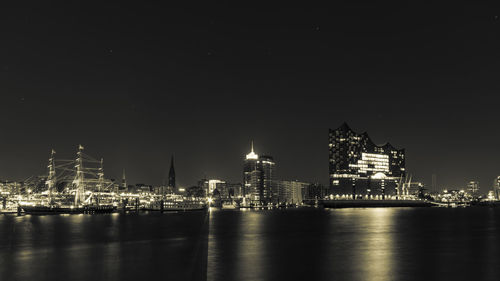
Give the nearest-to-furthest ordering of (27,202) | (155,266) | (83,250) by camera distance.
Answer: (155,266), (83,250), (27,202)

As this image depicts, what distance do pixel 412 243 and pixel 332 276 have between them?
2331cm

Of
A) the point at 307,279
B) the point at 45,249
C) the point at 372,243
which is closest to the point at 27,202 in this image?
the point at 45,249

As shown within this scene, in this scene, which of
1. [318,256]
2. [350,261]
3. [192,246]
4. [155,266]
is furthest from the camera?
[192,246]

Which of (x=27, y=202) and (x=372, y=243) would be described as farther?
(x=27, y=202)

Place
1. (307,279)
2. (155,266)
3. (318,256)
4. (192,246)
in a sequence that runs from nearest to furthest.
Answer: (307,279), (155,266), (318,256), (192,246)

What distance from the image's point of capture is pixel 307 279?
949 inches

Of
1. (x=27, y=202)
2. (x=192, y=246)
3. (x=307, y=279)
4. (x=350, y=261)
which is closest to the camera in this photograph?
(x=307, y=279)

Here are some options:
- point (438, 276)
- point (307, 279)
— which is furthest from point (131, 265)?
point (438, 276)

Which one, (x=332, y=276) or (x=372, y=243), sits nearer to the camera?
(x=332, y=276)

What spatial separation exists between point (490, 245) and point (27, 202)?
15800 centimetres

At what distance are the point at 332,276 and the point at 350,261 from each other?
643cm

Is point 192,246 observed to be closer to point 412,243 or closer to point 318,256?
point 318,256

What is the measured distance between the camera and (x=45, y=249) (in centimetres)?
4038

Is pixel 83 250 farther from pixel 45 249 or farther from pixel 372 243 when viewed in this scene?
pixel 372 243
